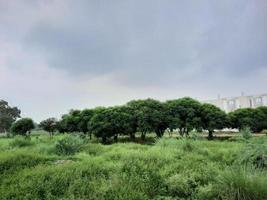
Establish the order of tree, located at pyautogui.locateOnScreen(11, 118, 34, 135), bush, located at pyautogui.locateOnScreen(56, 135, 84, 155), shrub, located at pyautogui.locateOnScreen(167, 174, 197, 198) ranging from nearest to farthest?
shrub, located at pyautogui.locateOnScreen(167, 174, 197, 198) → bush, located at pyautogui.locateOnScreen(56, 135, 84, 155) → tree, located at pyautogui.locateOnScreen(11, 118, 34, 135)

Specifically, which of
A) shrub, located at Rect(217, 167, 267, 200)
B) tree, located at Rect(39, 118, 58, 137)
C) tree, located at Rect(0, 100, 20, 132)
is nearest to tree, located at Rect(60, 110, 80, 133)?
tree, located at Rect(39, 118, 58, 137)

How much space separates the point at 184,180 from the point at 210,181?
618 mm

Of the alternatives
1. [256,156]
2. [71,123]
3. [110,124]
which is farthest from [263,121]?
[256,156]

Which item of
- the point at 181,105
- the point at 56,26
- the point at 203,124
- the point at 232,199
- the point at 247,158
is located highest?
the point at 56,26

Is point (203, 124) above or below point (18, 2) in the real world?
below

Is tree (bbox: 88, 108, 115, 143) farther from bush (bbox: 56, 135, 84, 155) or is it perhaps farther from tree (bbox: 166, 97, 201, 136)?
bush (bbox: 56, 135, 84, 155)

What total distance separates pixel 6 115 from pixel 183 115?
36706 mm

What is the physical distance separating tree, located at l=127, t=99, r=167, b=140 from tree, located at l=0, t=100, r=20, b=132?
32776 mm

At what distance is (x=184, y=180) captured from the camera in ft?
19.5

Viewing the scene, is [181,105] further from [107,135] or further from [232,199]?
[232,199]

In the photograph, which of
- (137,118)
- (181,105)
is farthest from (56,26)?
(181,105)

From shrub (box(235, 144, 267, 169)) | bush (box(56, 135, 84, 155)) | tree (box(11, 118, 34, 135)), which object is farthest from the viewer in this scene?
tree (box(11, 118, 34, 135))

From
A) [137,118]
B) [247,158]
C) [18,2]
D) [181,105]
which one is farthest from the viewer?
[181,105]

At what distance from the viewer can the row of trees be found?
22.2 metres
